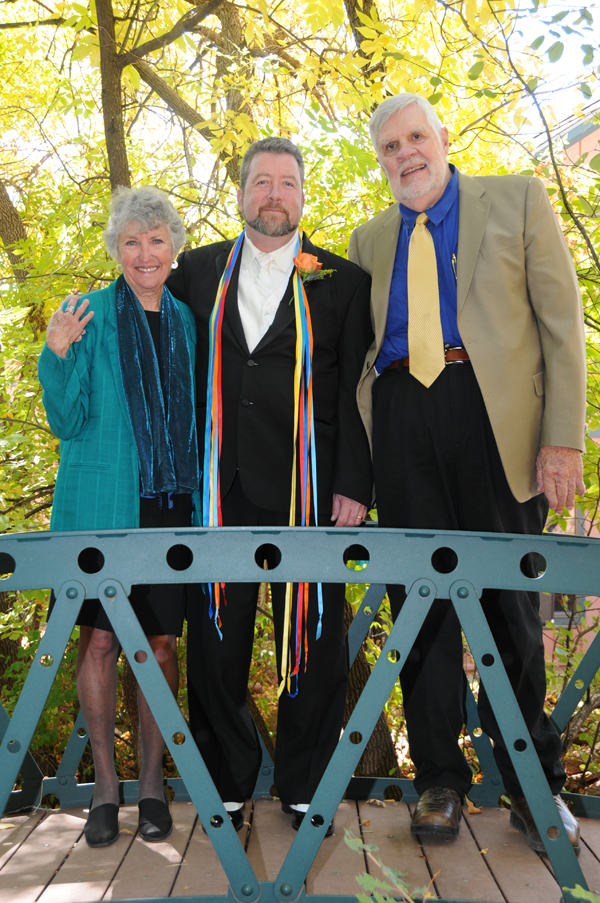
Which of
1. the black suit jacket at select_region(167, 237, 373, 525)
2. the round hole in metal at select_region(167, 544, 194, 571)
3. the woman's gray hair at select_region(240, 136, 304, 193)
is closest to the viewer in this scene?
the black suit jacket at select_region(167, 237, 373, 525)

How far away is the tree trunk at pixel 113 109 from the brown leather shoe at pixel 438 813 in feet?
10.3

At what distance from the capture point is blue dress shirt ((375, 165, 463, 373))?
2254 mm

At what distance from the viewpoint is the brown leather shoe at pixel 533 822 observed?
81.2 inches

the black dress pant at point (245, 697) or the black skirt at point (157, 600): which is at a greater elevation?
the black skirt at point (157, 600)

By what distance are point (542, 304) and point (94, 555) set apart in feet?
5.47

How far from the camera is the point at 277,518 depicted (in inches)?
91.0

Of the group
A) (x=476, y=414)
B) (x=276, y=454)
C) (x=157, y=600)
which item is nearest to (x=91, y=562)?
(x=157, y=600)

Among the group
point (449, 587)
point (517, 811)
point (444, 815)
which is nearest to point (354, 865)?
point (444, 815)

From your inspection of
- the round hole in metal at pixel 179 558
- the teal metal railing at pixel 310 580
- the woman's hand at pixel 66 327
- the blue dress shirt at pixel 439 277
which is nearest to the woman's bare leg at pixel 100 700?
the round hole in metal at pixel 179 558

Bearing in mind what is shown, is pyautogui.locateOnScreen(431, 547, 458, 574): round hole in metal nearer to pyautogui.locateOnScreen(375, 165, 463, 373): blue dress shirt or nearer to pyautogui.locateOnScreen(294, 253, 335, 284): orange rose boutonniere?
pyautogui.locateOnScreen(375, 165, 463, 373): blue dress shirt

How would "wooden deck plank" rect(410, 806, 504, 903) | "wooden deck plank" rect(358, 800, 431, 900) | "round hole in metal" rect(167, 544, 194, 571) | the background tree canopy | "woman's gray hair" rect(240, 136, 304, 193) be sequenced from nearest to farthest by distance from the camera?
"wooden deck plank" rect(410, 806, 504, 903) → "wooden deck plank" rect(358, 800, 431, 900) → "woman's gray hair" rect(240, 136, 304, 193) → "round hole in metal" rect(167, 544, 194, 571) → the background tree canopy

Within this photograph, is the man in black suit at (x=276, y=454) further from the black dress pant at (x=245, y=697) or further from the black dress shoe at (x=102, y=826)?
the black dress shoe at (x=102, y=826)

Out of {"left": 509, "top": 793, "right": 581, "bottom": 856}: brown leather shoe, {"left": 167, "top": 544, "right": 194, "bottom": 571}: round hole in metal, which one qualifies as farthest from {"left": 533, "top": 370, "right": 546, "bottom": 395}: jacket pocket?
{"left": 167, "top": 544, "right": 194, "bottom": 571}: round hole in metal

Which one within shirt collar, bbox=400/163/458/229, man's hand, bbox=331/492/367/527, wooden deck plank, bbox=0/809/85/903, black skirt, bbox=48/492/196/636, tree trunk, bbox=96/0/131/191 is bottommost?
wooden deck plank, bbox=0/809/85/903
